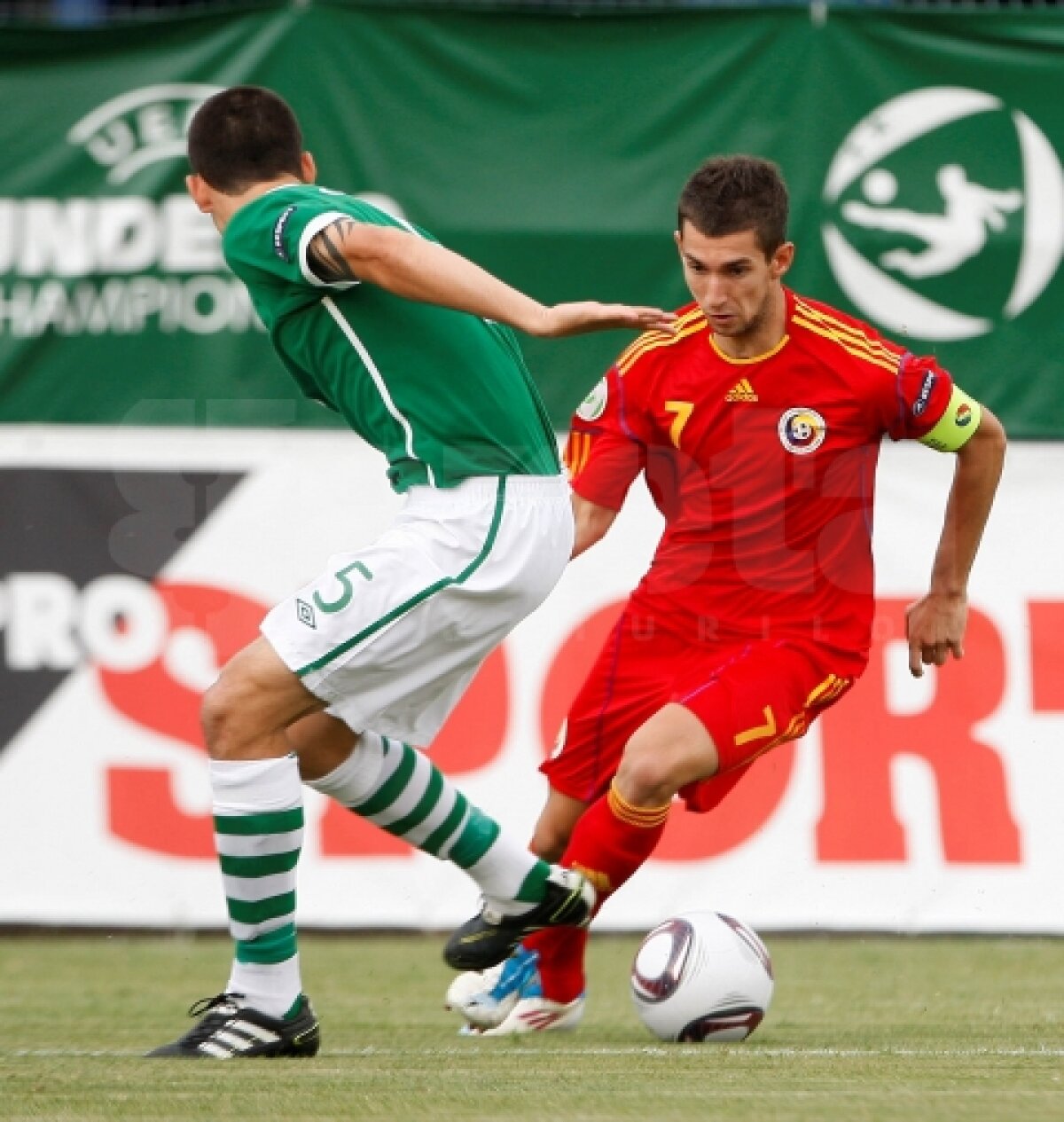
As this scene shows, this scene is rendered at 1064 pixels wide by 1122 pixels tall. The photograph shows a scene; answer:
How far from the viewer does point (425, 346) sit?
4523mm

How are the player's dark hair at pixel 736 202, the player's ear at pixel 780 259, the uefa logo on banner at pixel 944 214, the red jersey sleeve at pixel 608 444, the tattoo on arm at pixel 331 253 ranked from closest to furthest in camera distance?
the tattoo on arm at pixel 331 253 → the player's dark hair at pixel 736 202 → the player's ear at pixel 780 259 → the red jersey sleeve at pixel 608 444 → the uefa logo on banner at pixel 944 214

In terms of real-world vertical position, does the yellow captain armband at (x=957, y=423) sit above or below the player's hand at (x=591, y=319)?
below

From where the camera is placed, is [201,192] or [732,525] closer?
[201,192]

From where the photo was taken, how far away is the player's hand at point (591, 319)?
156 inches

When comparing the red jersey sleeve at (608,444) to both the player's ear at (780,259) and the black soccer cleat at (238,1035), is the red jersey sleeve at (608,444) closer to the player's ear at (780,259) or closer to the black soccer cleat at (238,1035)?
the player's ear at (780,259)

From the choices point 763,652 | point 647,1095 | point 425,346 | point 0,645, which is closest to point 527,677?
point 0,645

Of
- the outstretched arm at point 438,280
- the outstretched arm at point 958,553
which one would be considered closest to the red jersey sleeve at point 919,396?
the outstretched arm at point 958,553

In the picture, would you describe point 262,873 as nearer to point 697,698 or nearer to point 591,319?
point 697,698

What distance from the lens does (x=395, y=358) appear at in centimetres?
451

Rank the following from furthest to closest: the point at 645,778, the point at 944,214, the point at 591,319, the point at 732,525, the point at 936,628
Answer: the point at 944,214 → the point at 732,525 → the point at 936,628 → the point at 645,778 → the point at 591,319

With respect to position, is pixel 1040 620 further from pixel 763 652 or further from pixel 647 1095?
pixel 647 1095

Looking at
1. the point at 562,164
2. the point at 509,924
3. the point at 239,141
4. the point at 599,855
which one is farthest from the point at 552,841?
the point at 562,164

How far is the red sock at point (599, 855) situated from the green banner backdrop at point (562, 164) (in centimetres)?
Answer: 274

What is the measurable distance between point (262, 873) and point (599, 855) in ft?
3.21
